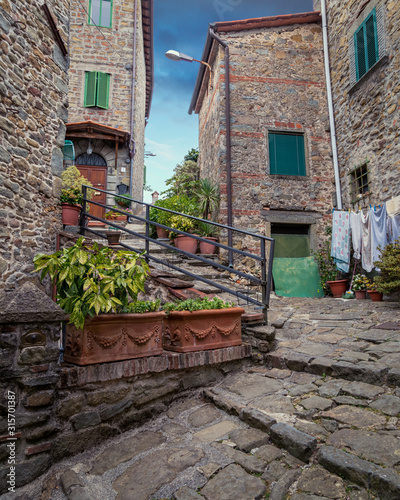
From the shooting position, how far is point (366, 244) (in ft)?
21.3

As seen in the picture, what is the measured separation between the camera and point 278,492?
1.61m

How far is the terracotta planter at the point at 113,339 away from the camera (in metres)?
2.31

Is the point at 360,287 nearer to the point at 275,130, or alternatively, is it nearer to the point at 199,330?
the point at 275,130

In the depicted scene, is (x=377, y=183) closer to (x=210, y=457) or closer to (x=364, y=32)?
(x=364, y=32)

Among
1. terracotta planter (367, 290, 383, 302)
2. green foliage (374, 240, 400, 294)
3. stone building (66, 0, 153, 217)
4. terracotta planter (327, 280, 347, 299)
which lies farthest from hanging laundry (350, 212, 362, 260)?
stone building (66, 0, 153, 217)

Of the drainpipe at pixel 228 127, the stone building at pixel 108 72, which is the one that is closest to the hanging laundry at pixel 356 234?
the drainpipe at pixel 228 127

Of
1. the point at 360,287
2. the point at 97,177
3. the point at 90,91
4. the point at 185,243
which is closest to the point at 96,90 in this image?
the point at 90,91

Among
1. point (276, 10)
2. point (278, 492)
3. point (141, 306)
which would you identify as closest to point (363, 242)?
point (141, 306)

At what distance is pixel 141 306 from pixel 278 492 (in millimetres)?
1564

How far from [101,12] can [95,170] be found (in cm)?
578

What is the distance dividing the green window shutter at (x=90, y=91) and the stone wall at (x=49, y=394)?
10.5 m

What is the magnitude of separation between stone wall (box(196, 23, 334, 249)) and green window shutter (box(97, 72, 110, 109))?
416cm

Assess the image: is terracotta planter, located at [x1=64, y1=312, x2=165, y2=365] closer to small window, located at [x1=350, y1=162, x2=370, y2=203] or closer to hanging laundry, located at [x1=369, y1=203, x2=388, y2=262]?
hanging laundry, located at [x1=369, y1=203, x2=388, y2=262]

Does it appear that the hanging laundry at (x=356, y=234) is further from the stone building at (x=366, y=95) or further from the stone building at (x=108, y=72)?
the stone building at (x=108, y=72)
